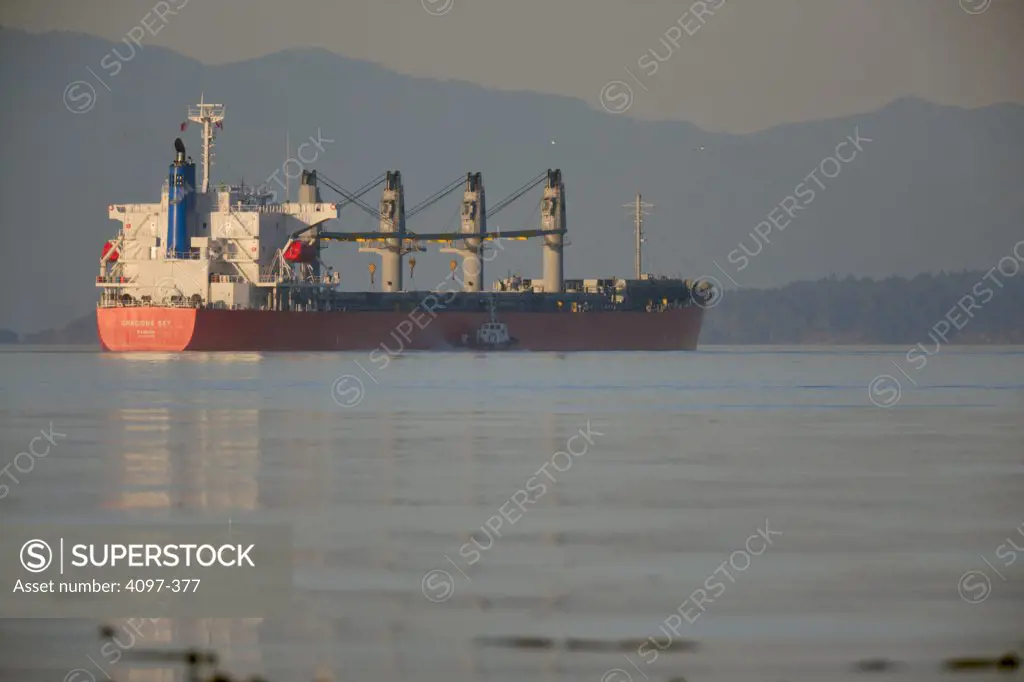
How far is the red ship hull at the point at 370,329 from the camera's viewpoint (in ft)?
223

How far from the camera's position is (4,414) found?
2562 cm

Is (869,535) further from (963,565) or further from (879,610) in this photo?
(879,610)

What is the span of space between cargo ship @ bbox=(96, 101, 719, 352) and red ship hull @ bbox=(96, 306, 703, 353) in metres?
0.08

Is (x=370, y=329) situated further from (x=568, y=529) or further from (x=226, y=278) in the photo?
(x=568, y=529)

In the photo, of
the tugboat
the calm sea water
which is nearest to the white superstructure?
the tugboat

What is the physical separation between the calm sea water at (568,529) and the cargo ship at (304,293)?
43.1 metres

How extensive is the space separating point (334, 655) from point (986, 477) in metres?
9.73

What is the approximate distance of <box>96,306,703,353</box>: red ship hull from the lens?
6788cm

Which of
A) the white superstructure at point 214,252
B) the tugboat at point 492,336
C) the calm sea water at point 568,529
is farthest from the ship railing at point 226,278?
the calm sea water at point 568,529

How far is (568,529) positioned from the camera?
11453 millimetres

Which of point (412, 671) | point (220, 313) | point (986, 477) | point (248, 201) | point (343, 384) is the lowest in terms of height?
point (412, 671)

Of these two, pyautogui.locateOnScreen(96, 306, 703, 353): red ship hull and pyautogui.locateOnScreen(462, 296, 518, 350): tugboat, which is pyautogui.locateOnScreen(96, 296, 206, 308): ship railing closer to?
pyautogui.locateOnScreen(96, 306, 703, 353): red ship hull

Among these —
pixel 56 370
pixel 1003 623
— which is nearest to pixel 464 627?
pixel 1003 623

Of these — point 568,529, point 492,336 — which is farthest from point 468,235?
point 568,529
